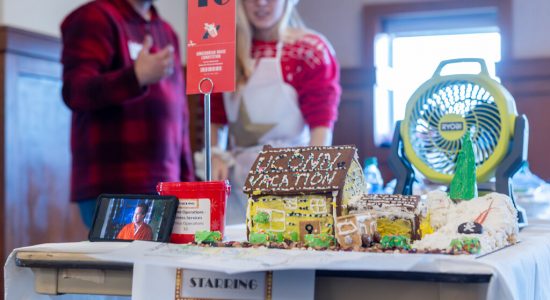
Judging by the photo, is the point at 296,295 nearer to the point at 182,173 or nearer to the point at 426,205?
the point at 426,205

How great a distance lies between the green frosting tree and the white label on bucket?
1.17 feet

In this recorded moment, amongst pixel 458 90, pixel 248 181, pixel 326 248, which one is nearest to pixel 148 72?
pixel 458 90

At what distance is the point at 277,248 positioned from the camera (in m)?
1.07

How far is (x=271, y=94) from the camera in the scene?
91.9 inches

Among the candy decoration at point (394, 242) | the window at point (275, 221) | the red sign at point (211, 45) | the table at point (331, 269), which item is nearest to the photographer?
the table at point (331, 269)

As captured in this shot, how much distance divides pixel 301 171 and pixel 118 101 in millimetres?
1231

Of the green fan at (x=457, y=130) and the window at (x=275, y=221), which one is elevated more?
the green fan at (x=457, y=130)

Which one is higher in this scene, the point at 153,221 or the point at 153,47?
the point at 153,47

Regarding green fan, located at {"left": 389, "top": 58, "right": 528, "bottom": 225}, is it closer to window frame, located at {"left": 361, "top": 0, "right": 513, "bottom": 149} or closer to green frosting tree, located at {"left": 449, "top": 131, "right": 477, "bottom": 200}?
green frosting tree, located at {"left": 449, "top": 131, "right": 477, "bottom": 200}

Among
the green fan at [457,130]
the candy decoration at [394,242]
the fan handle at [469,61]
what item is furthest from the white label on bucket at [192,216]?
the fan handle at [469,61]

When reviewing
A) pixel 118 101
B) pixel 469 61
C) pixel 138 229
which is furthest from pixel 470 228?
pixel 118 101

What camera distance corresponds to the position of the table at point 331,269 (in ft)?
2.95

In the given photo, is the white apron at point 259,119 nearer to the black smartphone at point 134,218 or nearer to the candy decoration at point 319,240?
the black smartphone at point 134,218

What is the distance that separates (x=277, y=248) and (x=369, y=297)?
161mm
